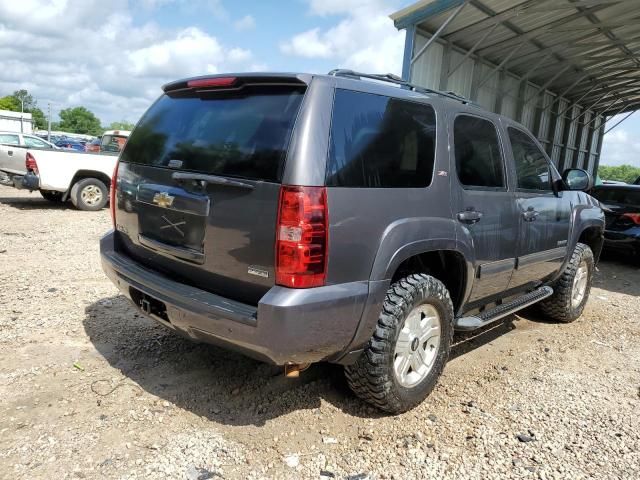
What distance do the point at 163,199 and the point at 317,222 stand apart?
3.22ft

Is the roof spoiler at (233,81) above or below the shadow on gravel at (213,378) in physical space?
above

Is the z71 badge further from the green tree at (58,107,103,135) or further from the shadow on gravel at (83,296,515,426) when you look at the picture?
the green tree at (58,107,103,135)

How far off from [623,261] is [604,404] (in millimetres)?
6866

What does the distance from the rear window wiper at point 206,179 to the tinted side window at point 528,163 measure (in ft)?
8.03

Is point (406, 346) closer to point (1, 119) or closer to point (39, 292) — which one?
point (39, 292)

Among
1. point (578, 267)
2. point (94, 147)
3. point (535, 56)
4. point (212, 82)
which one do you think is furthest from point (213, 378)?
point (535, 56)

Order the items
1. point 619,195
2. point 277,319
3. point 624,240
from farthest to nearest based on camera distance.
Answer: point 619,195 → point 624,240 → point 277,319

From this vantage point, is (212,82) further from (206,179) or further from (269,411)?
(269,411)

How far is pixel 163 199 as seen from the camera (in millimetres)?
2713

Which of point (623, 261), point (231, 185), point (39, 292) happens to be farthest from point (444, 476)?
point (623, 261)

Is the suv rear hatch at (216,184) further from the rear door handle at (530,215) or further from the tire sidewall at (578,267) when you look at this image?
the tire sidewall at (578,267)

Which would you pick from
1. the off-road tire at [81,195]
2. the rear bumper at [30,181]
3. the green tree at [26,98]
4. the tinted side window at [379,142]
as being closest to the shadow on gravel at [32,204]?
the off-road tire at [81,195]

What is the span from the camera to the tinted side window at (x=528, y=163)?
12.8 feet

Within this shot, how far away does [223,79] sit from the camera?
2.71 meters
